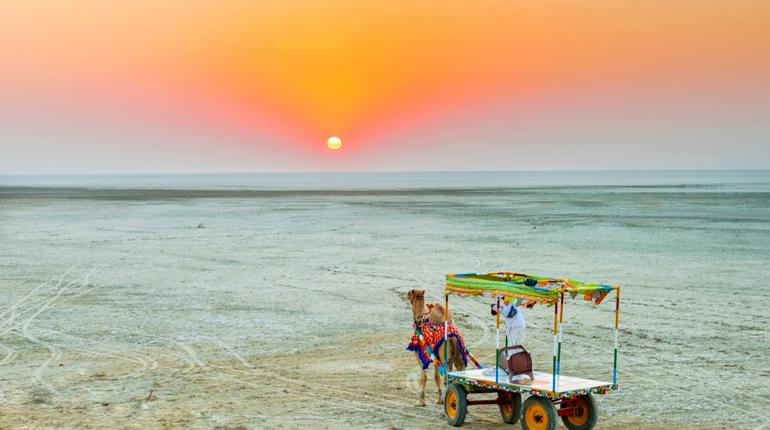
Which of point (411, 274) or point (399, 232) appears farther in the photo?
point (399, 232)

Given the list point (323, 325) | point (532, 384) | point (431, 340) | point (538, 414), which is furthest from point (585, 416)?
point (323, 325)

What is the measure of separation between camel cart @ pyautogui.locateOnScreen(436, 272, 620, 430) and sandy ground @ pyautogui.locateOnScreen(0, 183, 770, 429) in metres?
0.53

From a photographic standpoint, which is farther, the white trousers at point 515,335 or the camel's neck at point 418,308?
the camel's neck at point 418,308

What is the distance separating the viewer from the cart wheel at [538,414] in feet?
39.2

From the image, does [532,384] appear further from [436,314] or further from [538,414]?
[436,314]

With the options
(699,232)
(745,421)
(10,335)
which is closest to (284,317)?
(10,335)

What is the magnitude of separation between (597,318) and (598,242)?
68.2ft

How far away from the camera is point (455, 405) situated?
43.4 feet

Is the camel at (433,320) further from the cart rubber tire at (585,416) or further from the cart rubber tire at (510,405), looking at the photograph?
the cart rubber tire at (585,416)

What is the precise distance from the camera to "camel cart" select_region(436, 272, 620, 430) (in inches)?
471

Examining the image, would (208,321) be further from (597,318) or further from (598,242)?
(598,242)

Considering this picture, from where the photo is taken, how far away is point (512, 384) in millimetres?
12383

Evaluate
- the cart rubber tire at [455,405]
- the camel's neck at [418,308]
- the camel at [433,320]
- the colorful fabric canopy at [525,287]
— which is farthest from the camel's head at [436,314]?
the cart rubber tire at [455,405]

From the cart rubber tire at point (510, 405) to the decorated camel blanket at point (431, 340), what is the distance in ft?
2.87
